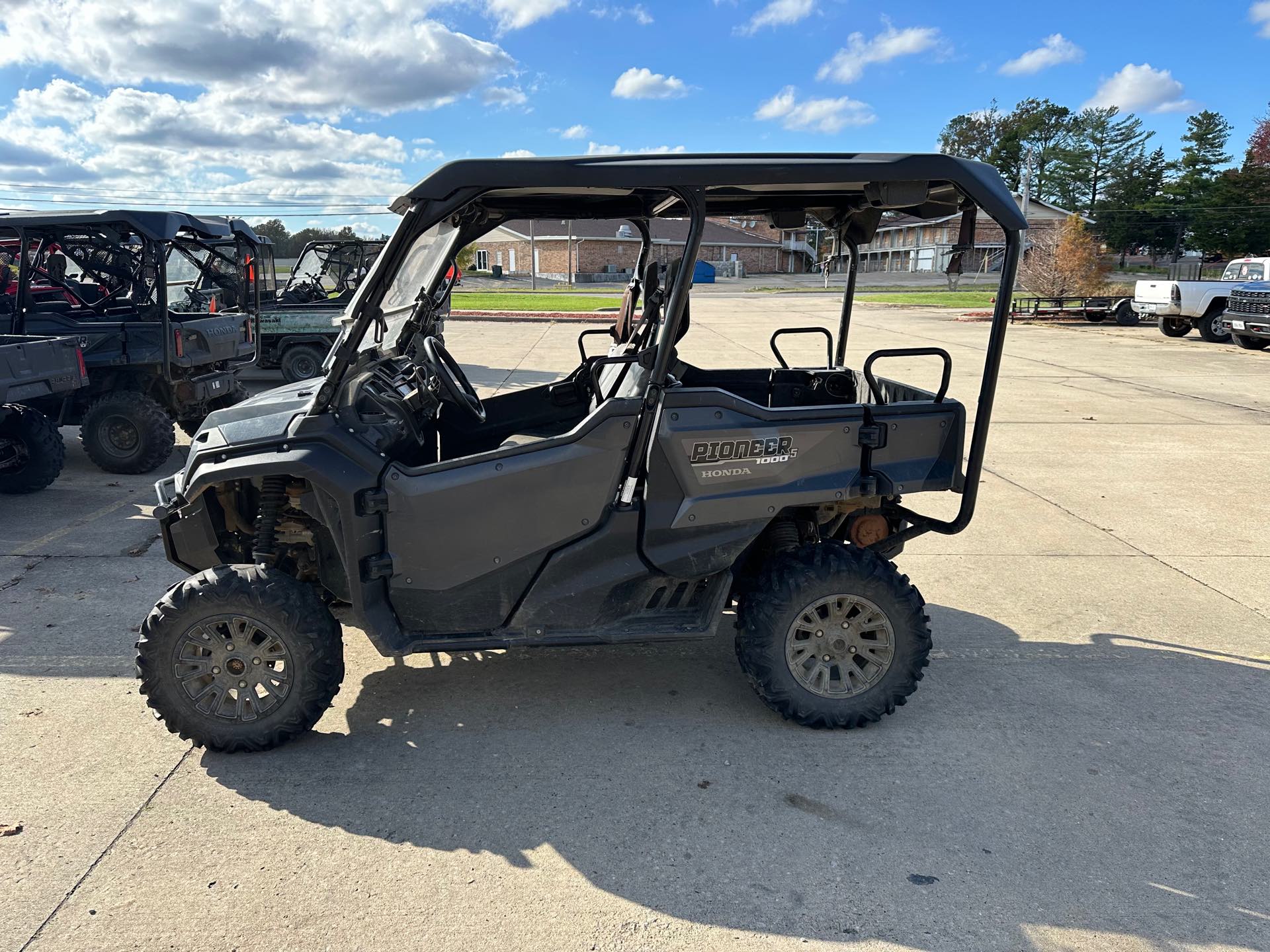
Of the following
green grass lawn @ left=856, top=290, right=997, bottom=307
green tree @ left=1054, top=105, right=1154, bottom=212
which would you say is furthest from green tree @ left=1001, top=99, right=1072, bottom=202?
green grass lawn @ left=856, top=290, right=997, bottom=307

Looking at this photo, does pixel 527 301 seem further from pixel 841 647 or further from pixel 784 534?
pixel 841 647

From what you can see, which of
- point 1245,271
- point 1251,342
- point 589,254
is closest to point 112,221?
point 1251,342

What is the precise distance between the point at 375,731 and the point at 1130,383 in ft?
44.2

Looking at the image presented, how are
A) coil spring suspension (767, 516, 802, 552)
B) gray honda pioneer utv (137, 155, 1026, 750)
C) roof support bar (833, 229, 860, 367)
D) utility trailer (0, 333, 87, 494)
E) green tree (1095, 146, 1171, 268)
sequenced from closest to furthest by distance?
gray honda pioneer utv (137, 155, 1026, 750) < coil spring suspension (767, 516, 802, 552) < roof support bar (833, 229, 860, 367) < utility trailer (0, 333, 87, 494) < green tree (1095, 146, 1171, 268)

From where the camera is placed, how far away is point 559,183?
318cm

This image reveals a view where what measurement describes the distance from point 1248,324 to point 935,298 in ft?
70.3

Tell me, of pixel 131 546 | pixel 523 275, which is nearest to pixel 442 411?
pixel 131 546

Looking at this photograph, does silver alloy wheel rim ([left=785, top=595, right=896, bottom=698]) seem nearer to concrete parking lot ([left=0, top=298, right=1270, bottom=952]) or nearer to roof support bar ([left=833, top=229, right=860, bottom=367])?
concrete parking lot ([left=0, top=298, right=1270, bottom=952])

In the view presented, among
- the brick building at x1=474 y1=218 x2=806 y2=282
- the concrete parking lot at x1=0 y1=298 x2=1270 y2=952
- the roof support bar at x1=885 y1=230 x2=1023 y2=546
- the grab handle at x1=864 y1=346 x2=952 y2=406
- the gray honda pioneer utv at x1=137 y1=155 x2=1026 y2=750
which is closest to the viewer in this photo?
the concrete parking lot at x1=0 y1=298 x2=1270 y2=952

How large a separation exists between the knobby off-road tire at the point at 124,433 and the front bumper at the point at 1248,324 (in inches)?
760

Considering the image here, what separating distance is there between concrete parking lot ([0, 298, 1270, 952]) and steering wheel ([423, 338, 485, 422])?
1194mm

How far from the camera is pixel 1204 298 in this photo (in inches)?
803

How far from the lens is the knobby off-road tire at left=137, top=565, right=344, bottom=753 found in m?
3.28

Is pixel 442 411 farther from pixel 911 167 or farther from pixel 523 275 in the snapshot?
pixel 523 275
